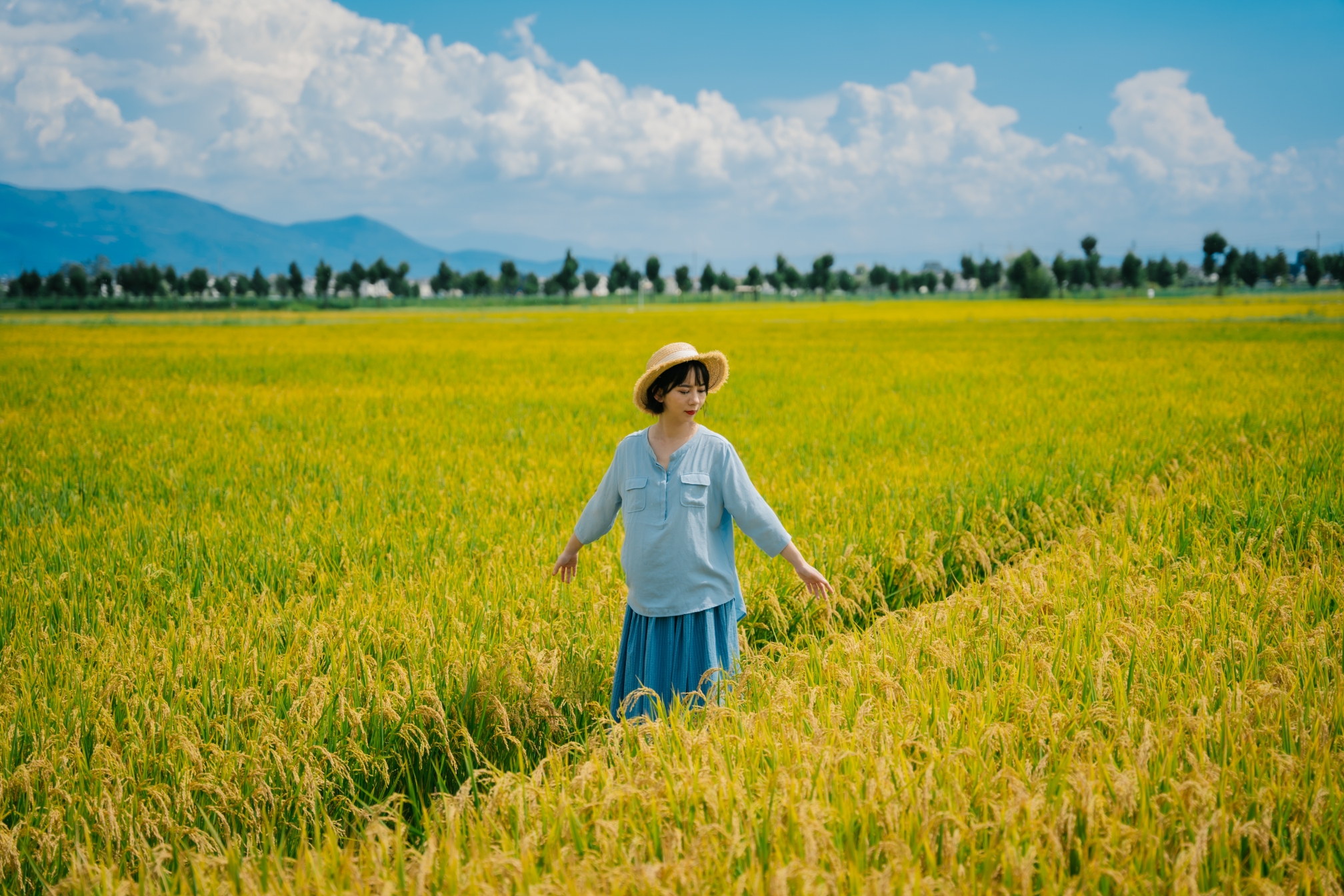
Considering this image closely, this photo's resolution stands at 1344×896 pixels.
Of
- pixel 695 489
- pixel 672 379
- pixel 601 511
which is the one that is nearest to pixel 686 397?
pixel 672 379

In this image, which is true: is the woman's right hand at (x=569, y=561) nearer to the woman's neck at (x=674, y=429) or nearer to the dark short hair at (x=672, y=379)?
the woman's neck at (x=674, y=429)

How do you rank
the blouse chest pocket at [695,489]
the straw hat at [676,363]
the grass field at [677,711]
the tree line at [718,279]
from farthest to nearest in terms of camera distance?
the tree line at [718,279] < the blouse chest pocket at [695,489] < the straw hat at [676,363] < the grass field at [677,711]

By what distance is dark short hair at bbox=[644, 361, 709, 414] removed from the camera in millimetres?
2984

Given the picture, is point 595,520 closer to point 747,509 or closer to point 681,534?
point 681,534

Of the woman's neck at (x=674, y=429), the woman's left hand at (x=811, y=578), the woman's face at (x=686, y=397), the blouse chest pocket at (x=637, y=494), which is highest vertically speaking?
the woman's face at (x=686, y=397)

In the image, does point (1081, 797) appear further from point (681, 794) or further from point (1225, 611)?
point (1225, 611)

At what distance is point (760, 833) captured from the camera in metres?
1.97

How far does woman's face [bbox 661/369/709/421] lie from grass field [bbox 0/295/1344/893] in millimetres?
974

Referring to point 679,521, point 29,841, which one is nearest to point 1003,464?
point 679,521

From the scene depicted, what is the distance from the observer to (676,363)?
115 inches

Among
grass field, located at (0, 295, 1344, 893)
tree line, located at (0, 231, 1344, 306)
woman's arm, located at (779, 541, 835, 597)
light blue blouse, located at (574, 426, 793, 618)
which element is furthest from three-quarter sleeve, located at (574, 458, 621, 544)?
tree line, located at (0, 231, 1344, 306)

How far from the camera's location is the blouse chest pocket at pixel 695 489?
3055 mm

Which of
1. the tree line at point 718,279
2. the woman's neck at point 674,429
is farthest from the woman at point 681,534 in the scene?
the tree line at point 718,279

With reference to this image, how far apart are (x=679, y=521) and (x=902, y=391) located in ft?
36.1
